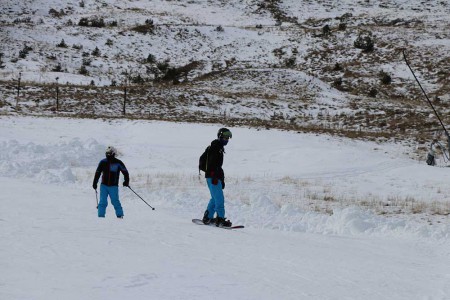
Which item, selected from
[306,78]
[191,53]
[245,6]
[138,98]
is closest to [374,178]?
[138,98]

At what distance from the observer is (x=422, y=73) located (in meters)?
40.0

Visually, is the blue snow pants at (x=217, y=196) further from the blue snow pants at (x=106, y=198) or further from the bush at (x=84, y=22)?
the bush at (x=84, y=22)

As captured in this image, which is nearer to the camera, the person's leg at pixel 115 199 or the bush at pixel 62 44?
the person's leg at pixel 115 199

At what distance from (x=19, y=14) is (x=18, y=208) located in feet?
163

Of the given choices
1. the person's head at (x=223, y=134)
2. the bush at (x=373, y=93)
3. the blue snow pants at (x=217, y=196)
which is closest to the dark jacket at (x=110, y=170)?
the blue snow pants at (x=217, y=196)

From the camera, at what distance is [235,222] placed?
1127 cm

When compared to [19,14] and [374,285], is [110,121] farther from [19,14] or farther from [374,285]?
[19,14]

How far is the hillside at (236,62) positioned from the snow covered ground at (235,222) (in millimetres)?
6613

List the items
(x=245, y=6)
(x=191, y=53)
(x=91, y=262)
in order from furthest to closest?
(x=245, y=6) → (x=191, y=53) → (x=91, y=262)

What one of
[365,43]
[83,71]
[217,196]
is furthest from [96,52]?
[217,196]

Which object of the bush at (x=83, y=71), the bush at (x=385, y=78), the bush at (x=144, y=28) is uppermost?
the bush at (x=144, y=28)

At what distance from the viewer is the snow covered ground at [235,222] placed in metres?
5.87

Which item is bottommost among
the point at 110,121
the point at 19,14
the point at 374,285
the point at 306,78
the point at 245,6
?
the point at 374,285

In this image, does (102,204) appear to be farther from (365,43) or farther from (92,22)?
(92,22)
